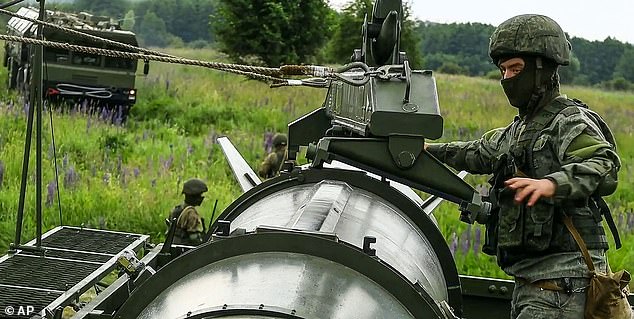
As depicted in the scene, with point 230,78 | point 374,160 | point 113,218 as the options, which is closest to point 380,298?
point 374,160

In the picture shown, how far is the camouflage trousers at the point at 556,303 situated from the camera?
3320 mm

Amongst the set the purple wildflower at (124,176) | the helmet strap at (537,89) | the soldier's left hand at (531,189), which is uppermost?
the helmet strap at (537,89)

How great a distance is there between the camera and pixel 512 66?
3508 millimetres

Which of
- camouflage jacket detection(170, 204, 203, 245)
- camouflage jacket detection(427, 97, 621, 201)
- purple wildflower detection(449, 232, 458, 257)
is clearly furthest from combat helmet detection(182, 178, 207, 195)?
camouflage jacket detection(427, 97, 621, 201)

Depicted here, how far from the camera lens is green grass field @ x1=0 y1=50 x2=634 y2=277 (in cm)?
889

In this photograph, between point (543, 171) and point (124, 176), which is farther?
point (124, 176)

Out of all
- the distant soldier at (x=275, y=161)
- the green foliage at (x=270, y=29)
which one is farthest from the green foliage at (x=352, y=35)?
the distant soldier at (x=275, y=161)

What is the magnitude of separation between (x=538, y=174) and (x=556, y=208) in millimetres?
139

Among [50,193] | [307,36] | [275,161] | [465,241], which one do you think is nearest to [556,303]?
[465,241]

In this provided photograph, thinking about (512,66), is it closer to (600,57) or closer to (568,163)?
(568,163)

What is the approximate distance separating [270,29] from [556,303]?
18.6 meters

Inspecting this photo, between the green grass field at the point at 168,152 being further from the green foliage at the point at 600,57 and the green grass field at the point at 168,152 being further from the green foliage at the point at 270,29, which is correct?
the green foliage at the point at 600,57

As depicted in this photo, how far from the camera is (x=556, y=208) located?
3.35 metres

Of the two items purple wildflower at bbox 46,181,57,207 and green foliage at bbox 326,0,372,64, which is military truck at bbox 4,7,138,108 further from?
green foliage at bbox 326,0,372,64
